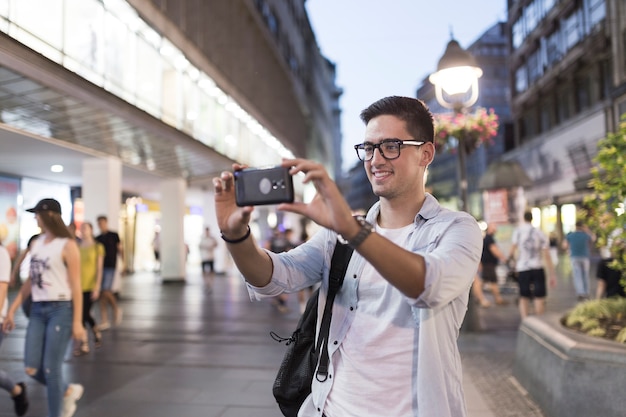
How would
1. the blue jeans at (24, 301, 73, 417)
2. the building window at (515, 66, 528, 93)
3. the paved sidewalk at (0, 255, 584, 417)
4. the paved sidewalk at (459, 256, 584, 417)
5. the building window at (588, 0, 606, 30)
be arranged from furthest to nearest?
the building window at (515, 66, 528, 93) < the building window at (588, 0, 606, 30) < the paved sidewalk at (0, 255, 584, 417) < the paved sidewalk at (459, 256, 584, 417) < the blue jeans at (24, 301, 73, 417)

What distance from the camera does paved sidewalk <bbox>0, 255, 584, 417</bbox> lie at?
5.61m

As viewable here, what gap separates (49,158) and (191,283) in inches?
307

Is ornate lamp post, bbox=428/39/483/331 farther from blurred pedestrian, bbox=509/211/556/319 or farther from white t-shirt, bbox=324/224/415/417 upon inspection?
white t-shirt, bbox=324/224/415/417

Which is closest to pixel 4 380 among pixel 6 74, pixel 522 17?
pixel 6 74

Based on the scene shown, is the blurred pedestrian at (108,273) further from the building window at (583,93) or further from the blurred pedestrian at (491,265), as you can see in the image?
the building window at (583,93)

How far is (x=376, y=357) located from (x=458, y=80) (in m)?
8.59

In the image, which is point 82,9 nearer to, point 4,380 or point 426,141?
point 4,380

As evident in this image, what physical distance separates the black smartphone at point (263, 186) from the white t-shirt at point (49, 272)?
12.9 feet

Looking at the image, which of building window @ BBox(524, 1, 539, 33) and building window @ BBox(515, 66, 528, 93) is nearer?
building window @ BBox(524, 1, 539, 33)

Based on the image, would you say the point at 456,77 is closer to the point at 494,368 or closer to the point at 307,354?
the point at 494,368

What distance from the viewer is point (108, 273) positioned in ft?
37.1

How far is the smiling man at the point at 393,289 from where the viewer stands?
175cm

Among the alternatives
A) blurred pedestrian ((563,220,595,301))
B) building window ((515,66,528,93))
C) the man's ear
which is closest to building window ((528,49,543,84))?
building window ((515,66,528,93))

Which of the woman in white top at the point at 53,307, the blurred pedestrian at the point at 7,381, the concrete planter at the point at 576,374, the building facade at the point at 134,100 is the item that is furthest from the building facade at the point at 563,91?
the blurred pedestrian at the point at 7,381
